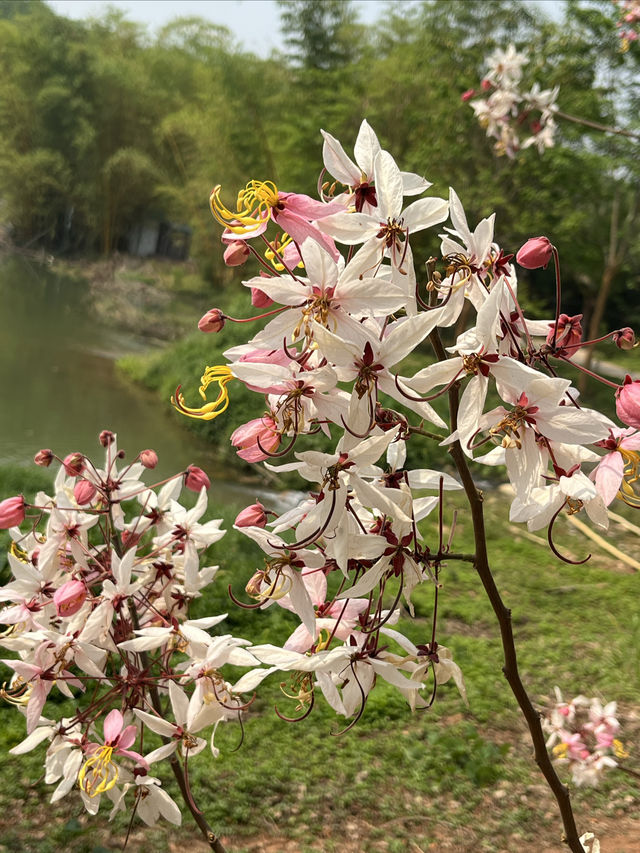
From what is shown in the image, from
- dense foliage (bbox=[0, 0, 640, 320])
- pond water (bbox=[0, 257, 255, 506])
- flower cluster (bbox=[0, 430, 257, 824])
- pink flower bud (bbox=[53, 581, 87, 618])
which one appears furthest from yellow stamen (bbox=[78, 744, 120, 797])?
dense foliage (bbox=[0, 0, 640, 320])

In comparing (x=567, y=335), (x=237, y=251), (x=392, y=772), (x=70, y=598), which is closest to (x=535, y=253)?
(x=567, y=335)

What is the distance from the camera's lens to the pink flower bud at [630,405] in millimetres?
613

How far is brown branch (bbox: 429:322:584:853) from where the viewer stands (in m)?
0.68

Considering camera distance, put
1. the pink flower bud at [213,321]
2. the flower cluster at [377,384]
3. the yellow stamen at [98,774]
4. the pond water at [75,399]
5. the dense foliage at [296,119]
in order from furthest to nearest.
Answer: the dense foliage at [296,119] < the pond water at [75,399] < the yellow stamen at [98,774] < the pink flower bud at [213,321] < the flower cluster at [377,384]

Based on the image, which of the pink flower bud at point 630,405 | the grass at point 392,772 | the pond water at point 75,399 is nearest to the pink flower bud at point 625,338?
the pink flower bud at point 630,405

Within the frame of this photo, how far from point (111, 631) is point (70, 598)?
0.14m

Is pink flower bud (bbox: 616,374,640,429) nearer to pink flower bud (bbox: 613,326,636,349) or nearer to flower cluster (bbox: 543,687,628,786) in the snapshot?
pink flower bud (bbox: 613,326,636,349)

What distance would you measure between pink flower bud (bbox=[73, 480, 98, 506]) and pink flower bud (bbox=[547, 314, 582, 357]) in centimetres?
71

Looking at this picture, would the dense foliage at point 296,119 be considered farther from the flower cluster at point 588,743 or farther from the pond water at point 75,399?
the flower cluster at point 588,743

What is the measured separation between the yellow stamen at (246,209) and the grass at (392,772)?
3.96 ft

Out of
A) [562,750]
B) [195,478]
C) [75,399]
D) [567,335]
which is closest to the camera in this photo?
[567,335]

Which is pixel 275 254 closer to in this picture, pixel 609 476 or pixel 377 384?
pixel 377 384

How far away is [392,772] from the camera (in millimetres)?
1802

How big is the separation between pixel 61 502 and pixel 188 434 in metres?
4.34
